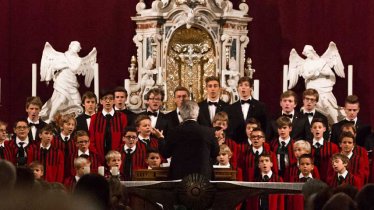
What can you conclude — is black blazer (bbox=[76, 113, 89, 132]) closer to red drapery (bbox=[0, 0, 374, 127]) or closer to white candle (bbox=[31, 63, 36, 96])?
white candle (bbox=[31, 63, 36, 96])

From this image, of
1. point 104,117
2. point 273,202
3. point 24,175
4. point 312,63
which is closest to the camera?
point 24,175

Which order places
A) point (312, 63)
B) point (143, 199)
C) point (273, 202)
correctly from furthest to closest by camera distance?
point (312, 63)
point (273, 202)
point (143, 199)

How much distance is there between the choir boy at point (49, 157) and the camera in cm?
1044

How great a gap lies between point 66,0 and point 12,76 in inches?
44.8

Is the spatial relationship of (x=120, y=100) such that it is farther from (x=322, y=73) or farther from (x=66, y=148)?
(x=322, y=73)

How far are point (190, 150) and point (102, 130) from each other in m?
2.33

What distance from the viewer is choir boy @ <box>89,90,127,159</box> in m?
10.9

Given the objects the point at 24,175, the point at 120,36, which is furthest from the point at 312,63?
the point at 24,175

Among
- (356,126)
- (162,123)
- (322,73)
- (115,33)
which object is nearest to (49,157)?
(162,123)

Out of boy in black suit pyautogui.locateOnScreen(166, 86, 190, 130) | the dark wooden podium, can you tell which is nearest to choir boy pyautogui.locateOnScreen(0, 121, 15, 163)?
boy in black suit pyautogui.locateOnScreen(166, 86, 190, 130)

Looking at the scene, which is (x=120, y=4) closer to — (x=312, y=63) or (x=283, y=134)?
(x=312, y=63)

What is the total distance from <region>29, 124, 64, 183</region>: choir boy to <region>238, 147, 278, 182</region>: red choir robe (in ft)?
5.61

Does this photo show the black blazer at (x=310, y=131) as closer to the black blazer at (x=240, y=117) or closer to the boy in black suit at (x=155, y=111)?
the black blazer at (x=240, y=117)

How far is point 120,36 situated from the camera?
1339 cm
